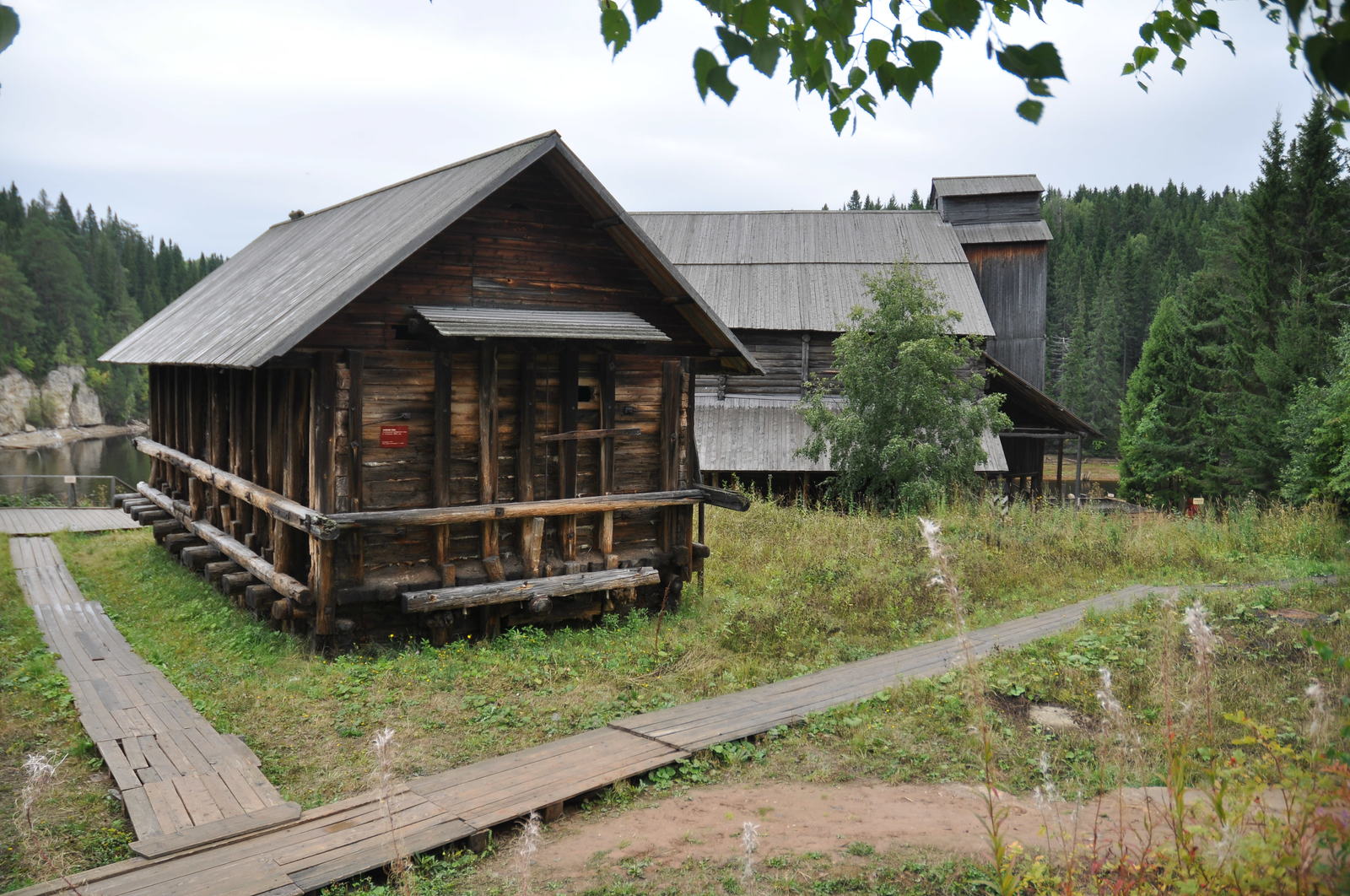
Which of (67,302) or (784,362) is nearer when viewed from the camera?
(784,362)

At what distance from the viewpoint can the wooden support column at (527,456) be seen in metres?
10.3

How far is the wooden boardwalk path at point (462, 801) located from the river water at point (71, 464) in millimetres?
29856

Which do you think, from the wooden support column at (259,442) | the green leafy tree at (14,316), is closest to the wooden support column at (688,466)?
the wooden support column at (259,442)

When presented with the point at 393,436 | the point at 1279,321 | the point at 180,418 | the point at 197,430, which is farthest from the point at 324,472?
the point at 1279,321

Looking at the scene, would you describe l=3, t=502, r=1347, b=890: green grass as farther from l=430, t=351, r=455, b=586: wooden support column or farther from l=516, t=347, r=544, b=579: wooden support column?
l=430, t=351, r=455, b=586: wooden support column

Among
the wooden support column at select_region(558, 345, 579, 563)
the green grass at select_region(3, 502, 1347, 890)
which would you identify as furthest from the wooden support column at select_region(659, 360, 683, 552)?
the green grass at select_region(3, 502, 1347, 890)

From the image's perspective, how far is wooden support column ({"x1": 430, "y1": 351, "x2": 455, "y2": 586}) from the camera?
9750 mm

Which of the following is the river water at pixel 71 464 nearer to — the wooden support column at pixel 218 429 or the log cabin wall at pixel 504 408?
the wooden support column at pixel 218 429

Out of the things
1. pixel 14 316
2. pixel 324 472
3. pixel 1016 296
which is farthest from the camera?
pixel 14 316

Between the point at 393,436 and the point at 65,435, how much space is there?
6665cm

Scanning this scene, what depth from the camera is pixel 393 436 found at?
955 cm

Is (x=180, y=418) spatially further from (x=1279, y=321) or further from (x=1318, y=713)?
(x=1279, y=321)

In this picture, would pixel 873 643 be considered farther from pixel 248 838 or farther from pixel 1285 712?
pixel 248 838

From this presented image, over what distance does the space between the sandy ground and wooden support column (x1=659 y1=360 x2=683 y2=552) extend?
5.64 metres
